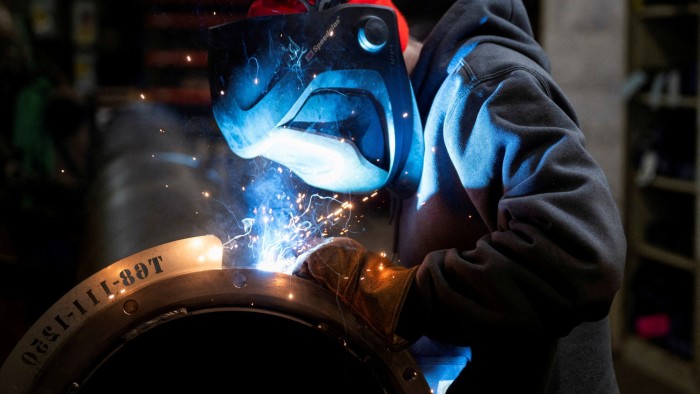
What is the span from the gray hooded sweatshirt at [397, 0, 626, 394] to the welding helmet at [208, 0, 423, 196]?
8cm

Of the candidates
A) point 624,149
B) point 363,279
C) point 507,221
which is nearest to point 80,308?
point 363,279

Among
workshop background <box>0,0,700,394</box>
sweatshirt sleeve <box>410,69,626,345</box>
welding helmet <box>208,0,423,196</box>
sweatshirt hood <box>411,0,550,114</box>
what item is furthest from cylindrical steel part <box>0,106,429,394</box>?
workshop background <box>0,0,700,394</box>

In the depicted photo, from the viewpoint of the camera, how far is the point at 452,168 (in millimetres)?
1176

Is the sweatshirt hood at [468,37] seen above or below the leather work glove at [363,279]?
above

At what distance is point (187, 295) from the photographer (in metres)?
0.98

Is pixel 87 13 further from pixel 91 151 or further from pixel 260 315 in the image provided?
pixel 260 315

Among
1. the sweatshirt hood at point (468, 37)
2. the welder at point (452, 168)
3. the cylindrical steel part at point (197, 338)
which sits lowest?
the cylindrical steel part at point (197, 338)

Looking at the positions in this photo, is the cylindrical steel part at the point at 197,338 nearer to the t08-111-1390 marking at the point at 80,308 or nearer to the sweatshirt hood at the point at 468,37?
the t08-111-1390 marking at the point at 80,308

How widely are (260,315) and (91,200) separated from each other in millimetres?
1845

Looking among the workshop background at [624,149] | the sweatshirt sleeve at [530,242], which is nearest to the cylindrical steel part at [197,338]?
the sweatshirt sleeve at [530,242]

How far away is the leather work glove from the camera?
3.27 feet

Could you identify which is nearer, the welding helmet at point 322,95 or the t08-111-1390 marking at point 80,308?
the t08-111-1390 marking at point 80,308

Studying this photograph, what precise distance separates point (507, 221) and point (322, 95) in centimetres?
33

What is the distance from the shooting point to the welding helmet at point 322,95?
3.61 feet
